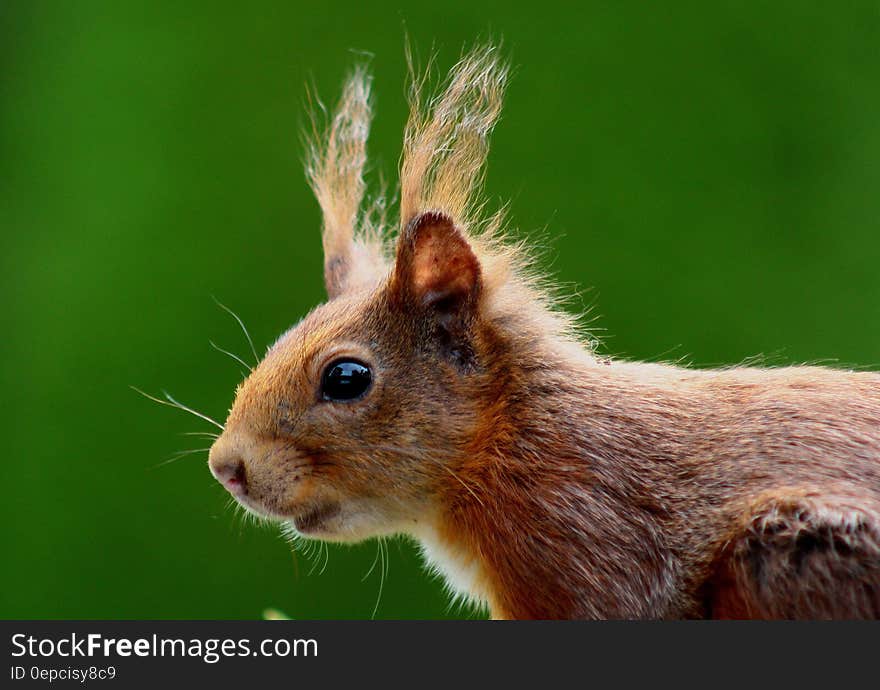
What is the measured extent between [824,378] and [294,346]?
34.8 inches

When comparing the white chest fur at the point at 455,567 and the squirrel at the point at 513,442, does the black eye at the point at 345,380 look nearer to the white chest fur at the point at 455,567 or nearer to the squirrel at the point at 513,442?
the squirrel at the point at 513,442

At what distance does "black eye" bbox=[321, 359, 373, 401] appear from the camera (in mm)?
1767

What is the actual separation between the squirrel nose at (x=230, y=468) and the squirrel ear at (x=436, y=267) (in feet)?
1.22

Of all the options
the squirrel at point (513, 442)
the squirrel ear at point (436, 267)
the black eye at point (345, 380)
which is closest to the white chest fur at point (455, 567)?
the squirrel at point (513, 442)

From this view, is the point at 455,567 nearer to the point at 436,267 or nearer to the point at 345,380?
the point at 345,380

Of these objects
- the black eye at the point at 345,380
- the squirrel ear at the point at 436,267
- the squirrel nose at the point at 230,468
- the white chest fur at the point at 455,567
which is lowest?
the white chest fur at the point at 455,567

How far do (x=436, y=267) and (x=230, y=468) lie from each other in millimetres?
459

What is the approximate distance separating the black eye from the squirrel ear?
0.14 meters

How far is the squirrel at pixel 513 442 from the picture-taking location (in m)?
1.63

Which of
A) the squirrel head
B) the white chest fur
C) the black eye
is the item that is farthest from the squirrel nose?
the white chest fur

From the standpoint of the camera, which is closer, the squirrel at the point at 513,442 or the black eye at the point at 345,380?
the squirrel at the point at 513,442

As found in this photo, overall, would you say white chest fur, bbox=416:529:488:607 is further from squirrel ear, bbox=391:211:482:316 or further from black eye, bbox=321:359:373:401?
squirrel ear, bbox=391:211:482:316

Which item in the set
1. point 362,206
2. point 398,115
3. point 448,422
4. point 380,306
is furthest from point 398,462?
point 398,115

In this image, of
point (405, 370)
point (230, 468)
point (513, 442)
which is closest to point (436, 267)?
point (405, 370)
